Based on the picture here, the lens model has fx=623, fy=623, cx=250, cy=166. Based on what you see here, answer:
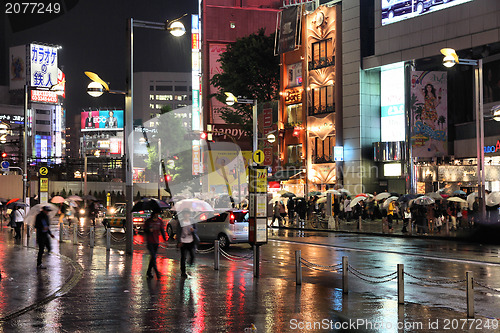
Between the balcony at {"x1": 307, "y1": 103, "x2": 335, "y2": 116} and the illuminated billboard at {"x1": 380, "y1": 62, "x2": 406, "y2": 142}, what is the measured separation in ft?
12.9

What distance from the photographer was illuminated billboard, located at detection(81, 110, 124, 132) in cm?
14525

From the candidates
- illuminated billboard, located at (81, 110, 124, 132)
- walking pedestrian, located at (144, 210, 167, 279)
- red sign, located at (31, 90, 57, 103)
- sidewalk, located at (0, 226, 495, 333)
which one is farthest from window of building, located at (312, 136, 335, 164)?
illuminated billboard, located at (81, 110, 124, 132)

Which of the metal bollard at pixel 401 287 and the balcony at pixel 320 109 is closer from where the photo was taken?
the metal bollard at pixel 401 287

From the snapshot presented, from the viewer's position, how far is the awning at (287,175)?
2028 inches

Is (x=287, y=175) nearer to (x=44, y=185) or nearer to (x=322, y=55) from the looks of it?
(x=322, y=55)

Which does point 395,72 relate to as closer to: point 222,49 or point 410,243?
point 410,243

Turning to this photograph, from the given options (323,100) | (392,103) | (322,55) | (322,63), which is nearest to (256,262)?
(392,103)

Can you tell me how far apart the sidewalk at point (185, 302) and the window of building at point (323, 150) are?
31.1 m

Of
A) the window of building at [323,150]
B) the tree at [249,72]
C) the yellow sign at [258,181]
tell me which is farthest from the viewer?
the tree at [249,72]

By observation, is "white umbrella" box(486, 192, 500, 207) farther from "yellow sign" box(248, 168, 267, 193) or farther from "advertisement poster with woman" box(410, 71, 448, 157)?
"yellow sign" box(248, 168, 267, 193)

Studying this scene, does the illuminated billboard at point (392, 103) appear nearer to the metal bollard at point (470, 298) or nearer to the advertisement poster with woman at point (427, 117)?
the advertisement poster with woman at point (427, 117)

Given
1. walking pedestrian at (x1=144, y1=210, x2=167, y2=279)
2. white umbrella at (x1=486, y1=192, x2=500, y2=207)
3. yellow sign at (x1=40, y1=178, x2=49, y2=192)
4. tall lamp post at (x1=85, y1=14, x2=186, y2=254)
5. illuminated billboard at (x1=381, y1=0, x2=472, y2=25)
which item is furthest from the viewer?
illuminated billboard at (x1=381, y1=0, x2=472, y2=25)

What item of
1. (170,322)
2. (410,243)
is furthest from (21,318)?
(410,243)

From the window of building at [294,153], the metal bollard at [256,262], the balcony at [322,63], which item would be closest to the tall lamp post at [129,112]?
the metal bollard at [256,262]
